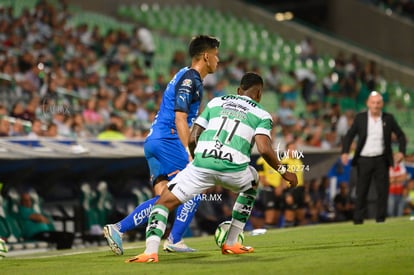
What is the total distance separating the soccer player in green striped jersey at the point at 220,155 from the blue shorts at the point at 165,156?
968 millimetres

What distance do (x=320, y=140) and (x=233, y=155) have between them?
14016 millimetres

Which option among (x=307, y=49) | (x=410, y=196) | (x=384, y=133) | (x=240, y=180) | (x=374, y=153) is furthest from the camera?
(x=307, y=49)

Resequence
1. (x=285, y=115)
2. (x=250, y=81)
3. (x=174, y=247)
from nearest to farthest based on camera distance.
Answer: (x=250, y=81)
(x=174, y=247)
(x=285, y=115)

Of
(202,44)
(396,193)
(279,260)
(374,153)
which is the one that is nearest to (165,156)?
(202,44)

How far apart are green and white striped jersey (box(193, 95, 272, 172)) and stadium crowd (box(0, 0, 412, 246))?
8497mm

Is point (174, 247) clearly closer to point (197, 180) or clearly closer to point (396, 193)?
point (197, 180)

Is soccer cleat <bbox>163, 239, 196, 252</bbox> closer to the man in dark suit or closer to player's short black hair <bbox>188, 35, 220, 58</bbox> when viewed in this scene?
player's short black hair <bbox>188, 35, 220, 58</bbox>

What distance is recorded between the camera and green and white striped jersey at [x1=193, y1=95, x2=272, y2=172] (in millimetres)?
8875

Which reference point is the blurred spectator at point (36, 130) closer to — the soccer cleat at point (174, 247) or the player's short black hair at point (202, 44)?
the soccer cleat at point (174, 247)

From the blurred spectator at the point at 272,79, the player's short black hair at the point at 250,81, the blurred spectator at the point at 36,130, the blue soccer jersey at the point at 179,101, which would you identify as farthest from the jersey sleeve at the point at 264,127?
the blurred spectator at the point at 272,79

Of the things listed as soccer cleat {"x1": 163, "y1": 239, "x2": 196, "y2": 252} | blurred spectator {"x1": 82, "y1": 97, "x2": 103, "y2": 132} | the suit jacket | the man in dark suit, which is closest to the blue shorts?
soccer cleat {"x1": 163, "y1": 239, "x2": 196, "y2": 252}

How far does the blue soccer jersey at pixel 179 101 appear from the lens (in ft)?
32.1

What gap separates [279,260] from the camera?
882cm

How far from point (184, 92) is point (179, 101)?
0.35 feet
